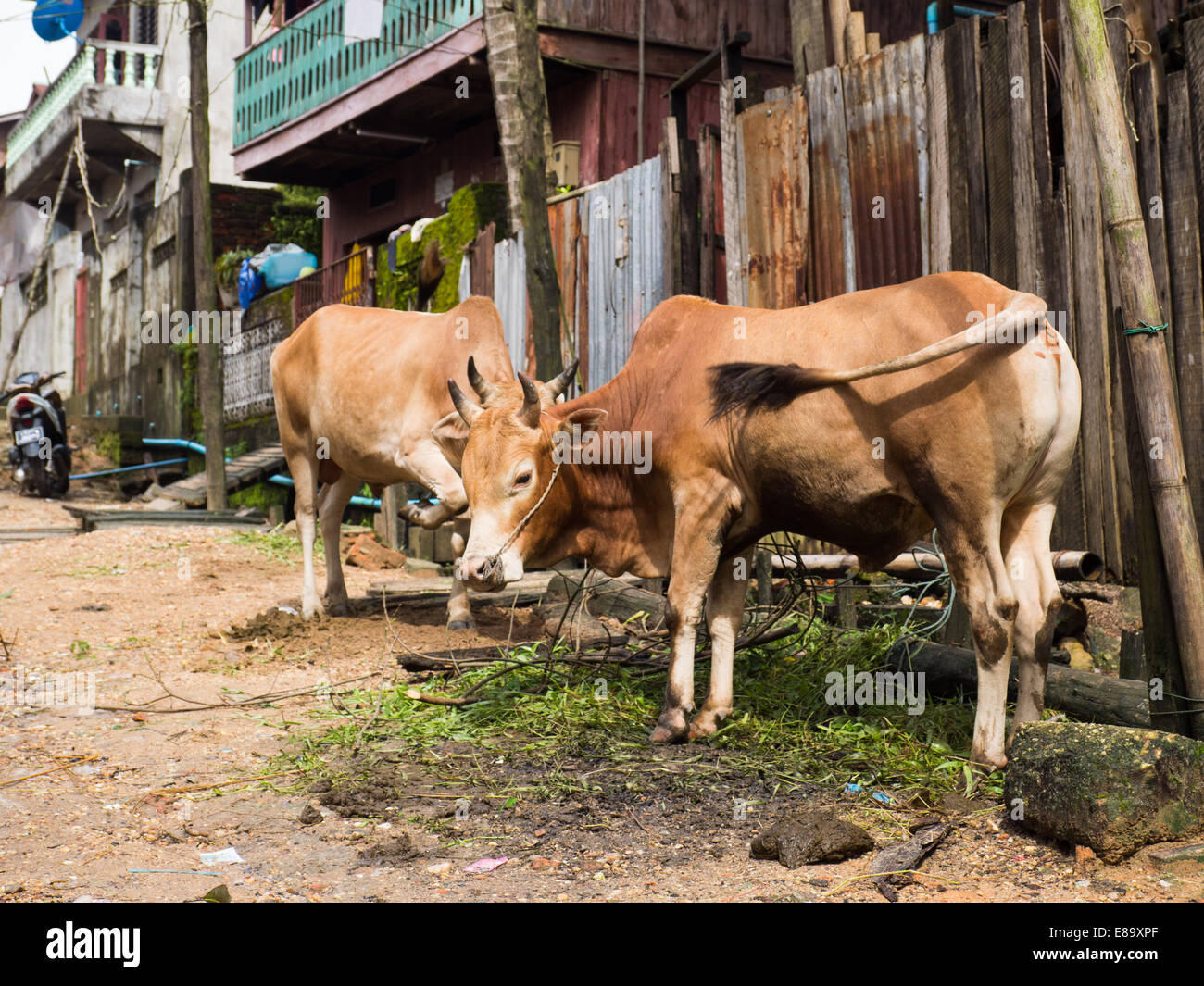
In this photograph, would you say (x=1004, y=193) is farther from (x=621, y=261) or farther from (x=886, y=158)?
(x=621, y=261)

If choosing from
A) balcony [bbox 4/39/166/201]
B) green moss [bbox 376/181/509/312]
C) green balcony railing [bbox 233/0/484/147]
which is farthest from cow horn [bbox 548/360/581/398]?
balcony [bbox 4/39/166/201]

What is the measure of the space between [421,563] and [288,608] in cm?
218

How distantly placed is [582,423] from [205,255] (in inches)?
441

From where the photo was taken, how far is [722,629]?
5.04 meters

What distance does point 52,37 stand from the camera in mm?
21031

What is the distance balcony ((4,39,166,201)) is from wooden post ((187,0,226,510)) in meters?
7.87

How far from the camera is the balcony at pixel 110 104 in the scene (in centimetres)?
2252

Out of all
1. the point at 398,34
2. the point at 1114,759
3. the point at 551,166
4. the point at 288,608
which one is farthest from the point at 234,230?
the point at 1114,759

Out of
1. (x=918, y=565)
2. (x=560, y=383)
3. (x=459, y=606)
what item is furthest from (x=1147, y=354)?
(x=459, y=606)

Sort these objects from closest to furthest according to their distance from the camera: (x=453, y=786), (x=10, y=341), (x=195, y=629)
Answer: (x=453, y=786) → (x=195, y=629) → (x=10, y=341)

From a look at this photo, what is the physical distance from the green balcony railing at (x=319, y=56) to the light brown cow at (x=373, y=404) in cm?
637

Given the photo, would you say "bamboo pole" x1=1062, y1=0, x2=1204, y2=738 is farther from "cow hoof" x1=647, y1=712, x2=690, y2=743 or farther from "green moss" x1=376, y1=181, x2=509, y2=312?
"green moss" x1=376, y1=181, x2=509, y2=312

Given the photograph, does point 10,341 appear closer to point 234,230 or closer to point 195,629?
point 234,230

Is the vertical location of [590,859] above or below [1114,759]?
below
